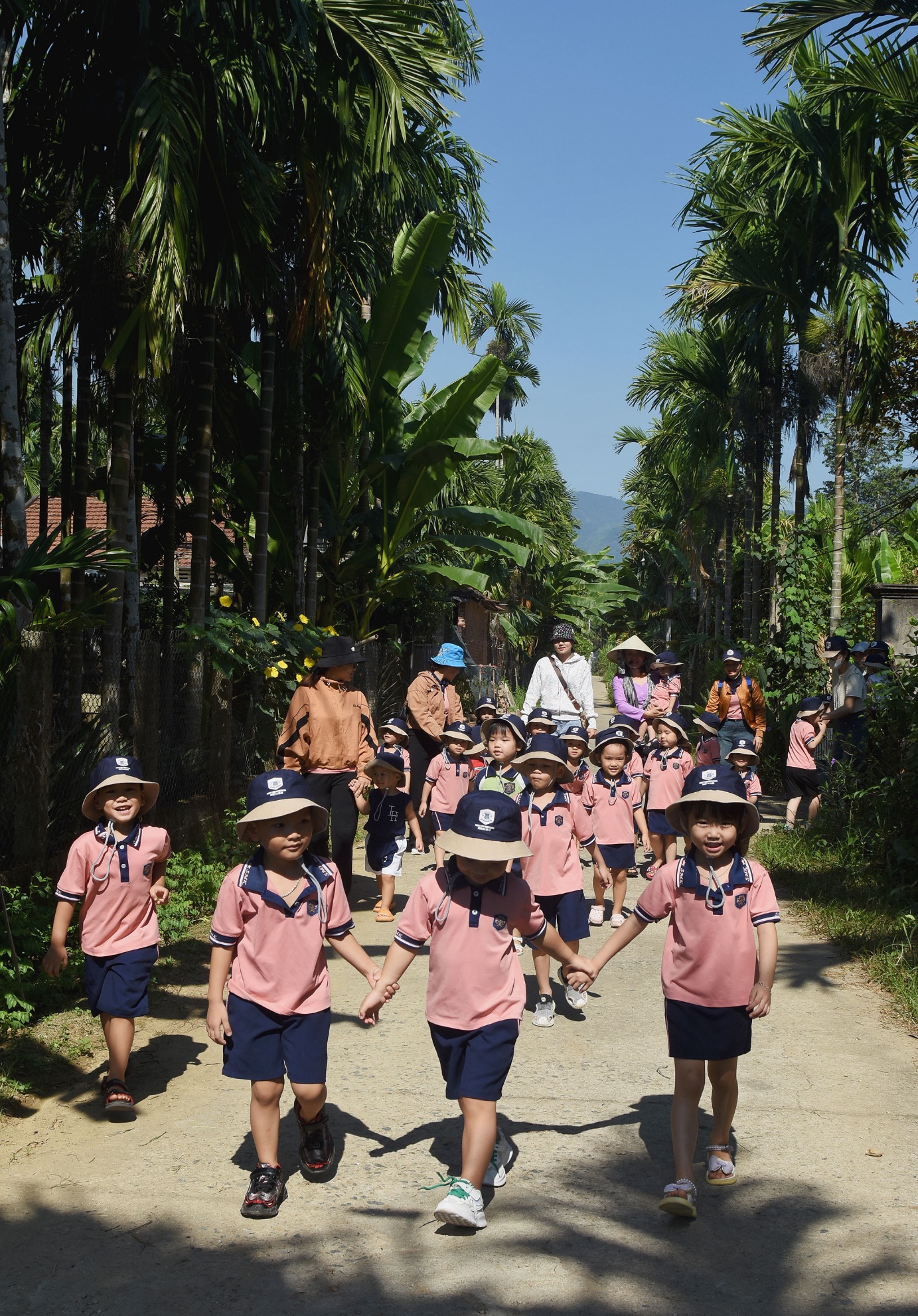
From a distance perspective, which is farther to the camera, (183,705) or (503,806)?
(183,705)

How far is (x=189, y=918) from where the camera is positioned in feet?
27.0

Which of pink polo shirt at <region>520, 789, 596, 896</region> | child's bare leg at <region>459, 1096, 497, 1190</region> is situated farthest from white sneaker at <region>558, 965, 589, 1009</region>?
child's bare leg at <region>459, 1096, 497, 1190</region>

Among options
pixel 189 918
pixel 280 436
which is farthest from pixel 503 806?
pixel 280 436

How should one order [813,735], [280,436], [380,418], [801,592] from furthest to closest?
[801,592] → [380,418] → [280,436] → [813,735]

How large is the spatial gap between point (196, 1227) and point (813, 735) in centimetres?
894

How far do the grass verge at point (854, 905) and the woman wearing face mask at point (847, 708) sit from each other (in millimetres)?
864

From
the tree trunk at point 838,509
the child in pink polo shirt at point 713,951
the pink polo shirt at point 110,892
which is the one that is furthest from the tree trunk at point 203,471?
the tree trunk at point 838,509

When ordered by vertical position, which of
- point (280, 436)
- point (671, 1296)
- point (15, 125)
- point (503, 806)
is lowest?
point (671, 1296)

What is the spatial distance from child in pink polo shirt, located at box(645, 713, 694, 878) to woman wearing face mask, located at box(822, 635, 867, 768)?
177 cm

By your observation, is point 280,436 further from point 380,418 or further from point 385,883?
point 385,883

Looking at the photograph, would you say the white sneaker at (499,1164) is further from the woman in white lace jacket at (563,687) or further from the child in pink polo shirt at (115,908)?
the woman in white lace jacket at (563,687)

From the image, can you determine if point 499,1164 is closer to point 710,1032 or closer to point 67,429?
point 710,1032

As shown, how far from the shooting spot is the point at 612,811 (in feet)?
27.1

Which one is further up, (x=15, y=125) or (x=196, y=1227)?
(x=15, y=125)
